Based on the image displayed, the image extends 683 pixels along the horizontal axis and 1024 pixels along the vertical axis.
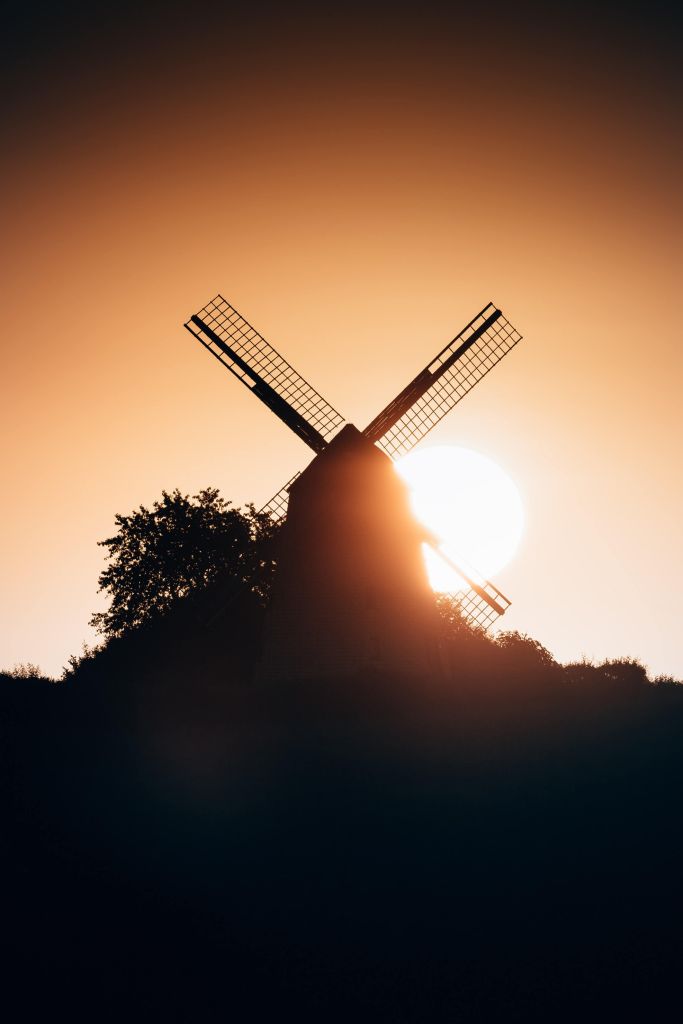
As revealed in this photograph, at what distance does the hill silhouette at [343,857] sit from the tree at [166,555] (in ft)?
37.8

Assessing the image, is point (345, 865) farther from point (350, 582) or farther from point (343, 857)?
point (350, 582)

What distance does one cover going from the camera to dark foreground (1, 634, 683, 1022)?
10.9 metres

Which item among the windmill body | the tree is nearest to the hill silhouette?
the windmill body

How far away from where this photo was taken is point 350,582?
2155cm

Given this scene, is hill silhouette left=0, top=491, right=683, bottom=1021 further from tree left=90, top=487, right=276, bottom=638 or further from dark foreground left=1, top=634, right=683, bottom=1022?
tree left=90, top=487, right=276, bottom=638

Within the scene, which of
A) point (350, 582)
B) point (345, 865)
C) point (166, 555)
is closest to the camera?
point (345, 865)

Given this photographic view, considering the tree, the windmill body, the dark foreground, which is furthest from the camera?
the tree

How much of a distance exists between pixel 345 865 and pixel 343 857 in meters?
0.22

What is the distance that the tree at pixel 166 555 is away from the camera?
33906 mm

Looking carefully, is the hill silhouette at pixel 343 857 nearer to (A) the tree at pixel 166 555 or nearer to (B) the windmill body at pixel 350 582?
(B) the windmill body at pixel 350 582

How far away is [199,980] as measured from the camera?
10.9 m

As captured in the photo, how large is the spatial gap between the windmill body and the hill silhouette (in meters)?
0.79

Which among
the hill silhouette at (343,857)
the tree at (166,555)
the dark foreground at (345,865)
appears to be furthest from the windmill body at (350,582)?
the tree at (166,555)

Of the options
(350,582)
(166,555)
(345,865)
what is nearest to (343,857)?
(345,865)
